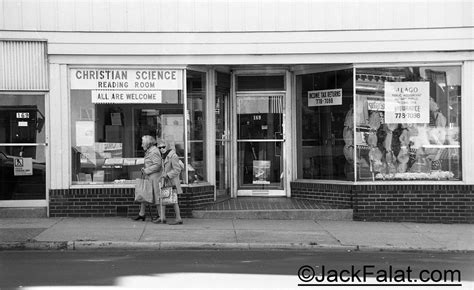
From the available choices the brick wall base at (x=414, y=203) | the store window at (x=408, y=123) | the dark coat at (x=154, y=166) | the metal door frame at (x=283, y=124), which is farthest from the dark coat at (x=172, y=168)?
the store window at (x=408, y=123)

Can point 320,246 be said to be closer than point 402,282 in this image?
No

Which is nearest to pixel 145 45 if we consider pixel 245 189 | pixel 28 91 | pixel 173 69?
pixel 173 69

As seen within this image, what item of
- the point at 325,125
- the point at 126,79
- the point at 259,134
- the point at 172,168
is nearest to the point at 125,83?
the point at 126,79

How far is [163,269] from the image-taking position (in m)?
7.62

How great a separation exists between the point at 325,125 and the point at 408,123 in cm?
178

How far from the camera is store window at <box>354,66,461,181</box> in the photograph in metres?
11.9

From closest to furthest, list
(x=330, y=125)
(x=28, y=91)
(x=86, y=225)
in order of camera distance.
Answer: (x=86, y=225) < (x=28, y=91) < (x=330, y=125)

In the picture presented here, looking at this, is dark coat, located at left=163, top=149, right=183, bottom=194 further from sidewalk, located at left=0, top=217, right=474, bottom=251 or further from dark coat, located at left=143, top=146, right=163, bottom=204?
sidewalk, located at left=0, top=217, right=474, bottom=251

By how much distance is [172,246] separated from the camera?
360 inches

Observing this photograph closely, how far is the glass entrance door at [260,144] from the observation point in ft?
43.2

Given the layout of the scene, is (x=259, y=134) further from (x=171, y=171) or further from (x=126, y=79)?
(x=126, y=79)

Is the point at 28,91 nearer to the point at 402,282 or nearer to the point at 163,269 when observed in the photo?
the point at 163,269

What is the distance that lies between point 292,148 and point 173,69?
333 centimetres

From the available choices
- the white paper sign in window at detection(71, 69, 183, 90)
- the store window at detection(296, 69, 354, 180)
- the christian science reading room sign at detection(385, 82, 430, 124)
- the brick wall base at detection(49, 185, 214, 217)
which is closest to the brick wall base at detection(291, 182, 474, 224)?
the store window at detection(296, 69, 354, 180)
